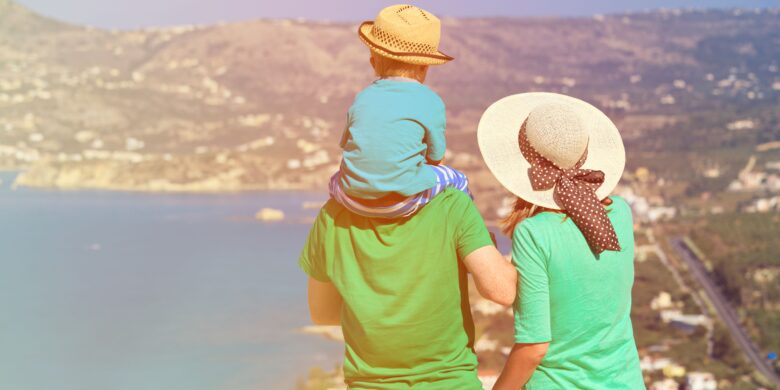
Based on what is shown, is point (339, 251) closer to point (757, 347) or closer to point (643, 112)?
point (757, 347)

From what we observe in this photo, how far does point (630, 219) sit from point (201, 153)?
1773 inches

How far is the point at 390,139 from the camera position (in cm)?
116

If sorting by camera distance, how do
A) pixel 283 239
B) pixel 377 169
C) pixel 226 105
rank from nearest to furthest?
pixel 377 169, pixel 283 239, pixel 226 105

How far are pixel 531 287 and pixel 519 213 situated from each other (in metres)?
0.13

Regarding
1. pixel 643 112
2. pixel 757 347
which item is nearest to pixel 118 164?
pixel 757 347

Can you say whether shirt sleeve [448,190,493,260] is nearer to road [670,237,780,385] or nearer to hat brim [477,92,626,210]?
hat brim [477,92,626,210]

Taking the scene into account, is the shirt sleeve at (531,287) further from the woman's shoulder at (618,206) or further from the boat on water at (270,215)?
the boat on water at (270,215)

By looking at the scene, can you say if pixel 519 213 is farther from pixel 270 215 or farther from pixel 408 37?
→ pixel 270 215

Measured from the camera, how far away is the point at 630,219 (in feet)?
4.34

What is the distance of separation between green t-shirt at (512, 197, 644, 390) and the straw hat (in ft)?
0.85

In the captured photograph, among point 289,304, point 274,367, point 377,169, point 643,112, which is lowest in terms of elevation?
point 643,112

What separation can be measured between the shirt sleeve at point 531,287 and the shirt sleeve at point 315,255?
27 centimetres

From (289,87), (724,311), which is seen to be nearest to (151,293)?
(724,311)

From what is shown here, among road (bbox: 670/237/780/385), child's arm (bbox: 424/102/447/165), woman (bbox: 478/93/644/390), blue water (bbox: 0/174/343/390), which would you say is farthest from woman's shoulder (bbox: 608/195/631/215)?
road (bbox: 670/237/780/385)
